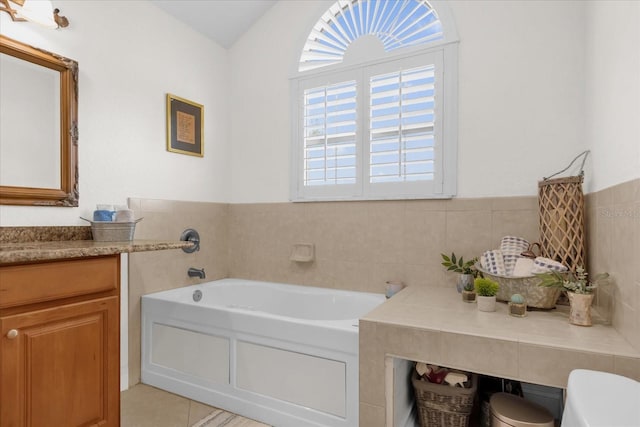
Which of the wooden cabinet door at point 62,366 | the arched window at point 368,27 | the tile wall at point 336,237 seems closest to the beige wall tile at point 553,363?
the tile wall at point 336,237

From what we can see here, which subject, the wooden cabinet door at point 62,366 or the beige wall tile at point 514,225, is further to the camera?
the beige wall tile at point 514,225

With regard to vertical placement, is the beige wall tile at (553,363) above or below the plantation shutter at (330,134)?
below

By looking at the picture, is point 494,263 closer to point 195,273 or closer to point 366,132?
point 366,132

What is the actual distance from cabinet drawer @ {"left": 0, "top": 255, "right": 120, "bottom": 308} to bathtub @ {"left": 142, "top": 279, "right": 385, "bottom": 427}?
0.66 meters

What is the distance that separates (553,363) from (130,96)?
2622mm

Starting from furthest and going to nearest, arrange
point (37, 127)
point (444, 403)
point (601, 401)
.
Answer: point (37, 127) < point (444, 403) < point (601, 401)

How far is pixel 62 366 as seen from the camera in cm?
133

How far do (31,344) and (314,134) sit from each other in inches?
79.6

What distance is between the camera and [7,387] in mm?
1172

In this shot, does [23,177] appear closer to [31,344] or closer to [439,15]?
[31,344]

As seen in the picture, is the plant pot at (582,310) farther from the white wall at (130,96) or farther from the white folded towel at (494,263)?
the white wall at (130,96)

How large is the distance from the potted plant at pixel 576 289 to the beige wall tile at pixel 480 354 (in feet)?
1.40

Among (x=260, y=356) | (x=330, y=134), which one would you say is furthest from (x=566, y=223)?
(x=260, y=356)

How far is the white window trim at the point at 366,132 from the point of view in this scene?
2205 millimetres
